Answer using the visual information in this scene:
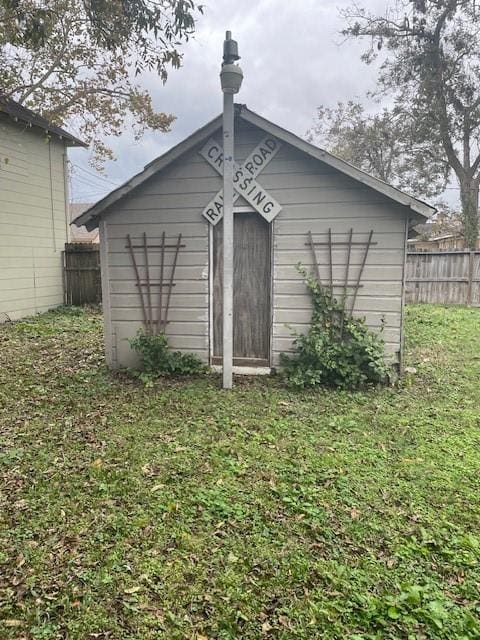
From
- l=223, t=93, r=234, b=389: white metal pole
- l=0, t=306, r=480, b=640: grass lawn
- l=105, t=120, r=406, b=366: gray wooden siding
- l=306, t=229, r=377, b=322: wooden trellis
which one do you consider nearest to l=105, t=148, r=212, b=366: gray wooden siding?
l=105, t=120, r=406, b=366: gray wooden siding

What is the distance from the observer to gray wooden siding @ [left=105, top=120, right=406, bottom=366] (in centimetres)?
555

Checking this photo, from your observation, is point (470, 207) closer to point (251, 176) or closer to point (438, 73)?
point (438, 73)

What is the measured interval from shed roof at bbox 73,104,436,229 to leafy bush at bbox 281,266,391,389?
138cm

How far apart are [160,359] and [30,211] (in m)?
6.77

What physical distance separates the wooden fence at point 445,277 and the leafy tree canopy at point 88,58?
10.2 metres

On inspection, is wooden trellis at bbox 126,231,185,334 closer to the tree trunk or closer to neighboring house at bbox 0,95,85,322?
neighboring house at bbox 0,95,85,322

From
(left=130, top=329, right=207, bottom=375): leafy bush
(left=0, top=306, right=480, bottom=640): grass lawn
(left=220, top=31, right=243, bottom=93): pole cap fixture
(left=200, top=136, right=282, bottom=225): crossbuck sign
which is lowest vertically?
(left=0, top=306, right=480, bottom=640): grass lawn

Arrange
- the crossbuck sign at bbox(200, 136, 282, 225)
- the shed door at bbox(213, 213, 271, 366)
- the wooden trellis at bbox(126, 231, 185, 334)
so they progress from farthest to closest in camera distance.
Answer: the wooden trellis at bbox(126, 231, 185, 334)
the shed door at bbox(213, 213, 271, 366)
the crossbuck sign at bbox(200, 136, 282, 225)

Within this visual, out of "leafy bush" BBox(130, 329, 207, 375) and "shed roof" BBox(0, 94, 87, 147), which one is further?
"shed roof" BBox(0, 94, 87, 147)

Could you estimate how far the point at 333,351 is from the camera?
550cm

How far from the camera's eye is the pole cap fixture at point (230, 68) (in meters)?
4.88

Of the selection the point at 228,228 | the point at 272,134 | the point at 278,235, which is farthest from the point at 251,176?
the point at 228,228

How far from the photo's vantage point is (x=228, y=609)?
2115 millimetres

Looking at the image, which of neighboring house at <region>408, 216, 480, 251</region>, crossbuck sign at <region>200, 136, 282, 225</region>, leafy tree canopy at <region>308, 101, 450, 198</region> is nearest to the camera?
crossbuck sign at <region>200, 136, 282, 225</region>
